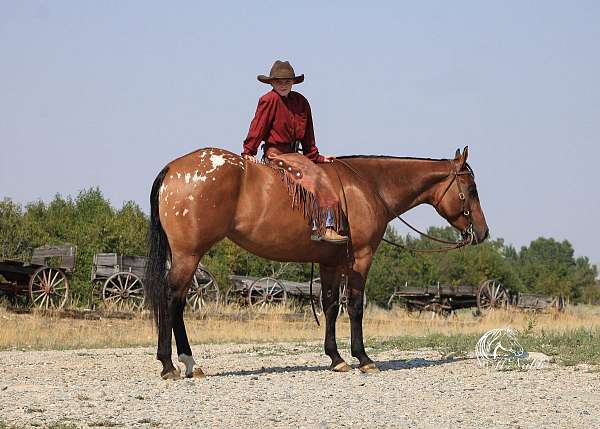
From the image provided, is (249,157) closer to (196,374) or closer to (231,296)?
(196,374)

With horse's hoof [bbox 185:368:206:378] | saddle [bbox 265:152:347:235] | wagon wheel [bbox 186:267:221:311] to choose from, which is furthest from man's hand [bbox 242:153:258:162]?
wagon wheel [bbox 186:267:221:311]

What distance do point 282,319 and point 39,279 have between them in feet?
17.1

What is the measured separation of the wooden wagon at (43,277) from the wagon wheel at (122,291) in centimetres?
104

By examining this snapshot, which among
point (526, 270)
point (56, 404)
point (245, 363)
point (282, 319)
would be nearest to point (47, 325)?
point (282, 319)

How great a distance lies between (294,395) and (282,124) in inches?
123

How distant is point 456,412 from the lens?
7895 mm

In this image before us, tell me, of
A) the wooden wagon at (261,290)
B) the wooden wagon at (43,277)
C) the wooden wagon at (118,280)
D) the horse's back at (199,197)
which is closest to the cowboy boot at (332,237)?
the horse's back at (199,197)

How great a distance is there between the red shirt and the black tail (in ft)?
3.54

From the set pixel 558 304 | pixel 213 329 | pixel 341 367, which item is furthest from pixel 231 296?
pixel 341 367

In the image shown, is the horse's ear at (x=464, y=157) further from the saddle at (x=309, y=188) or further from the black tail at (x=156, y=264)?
the black tail at (x=156, y=264)

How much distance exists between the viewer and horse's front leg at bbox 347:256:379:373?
10680 millimetres

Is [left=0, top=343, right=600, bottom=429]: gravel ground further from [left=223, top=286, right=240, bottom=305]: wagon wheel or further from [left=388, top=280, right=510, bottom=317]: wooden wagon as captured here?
[left=388, top=280, right=510, bottom=317]: wooden wagon

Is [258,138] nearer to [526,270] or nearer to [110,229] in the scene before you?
[110,229]

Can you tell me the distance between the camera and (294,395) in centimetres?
867
